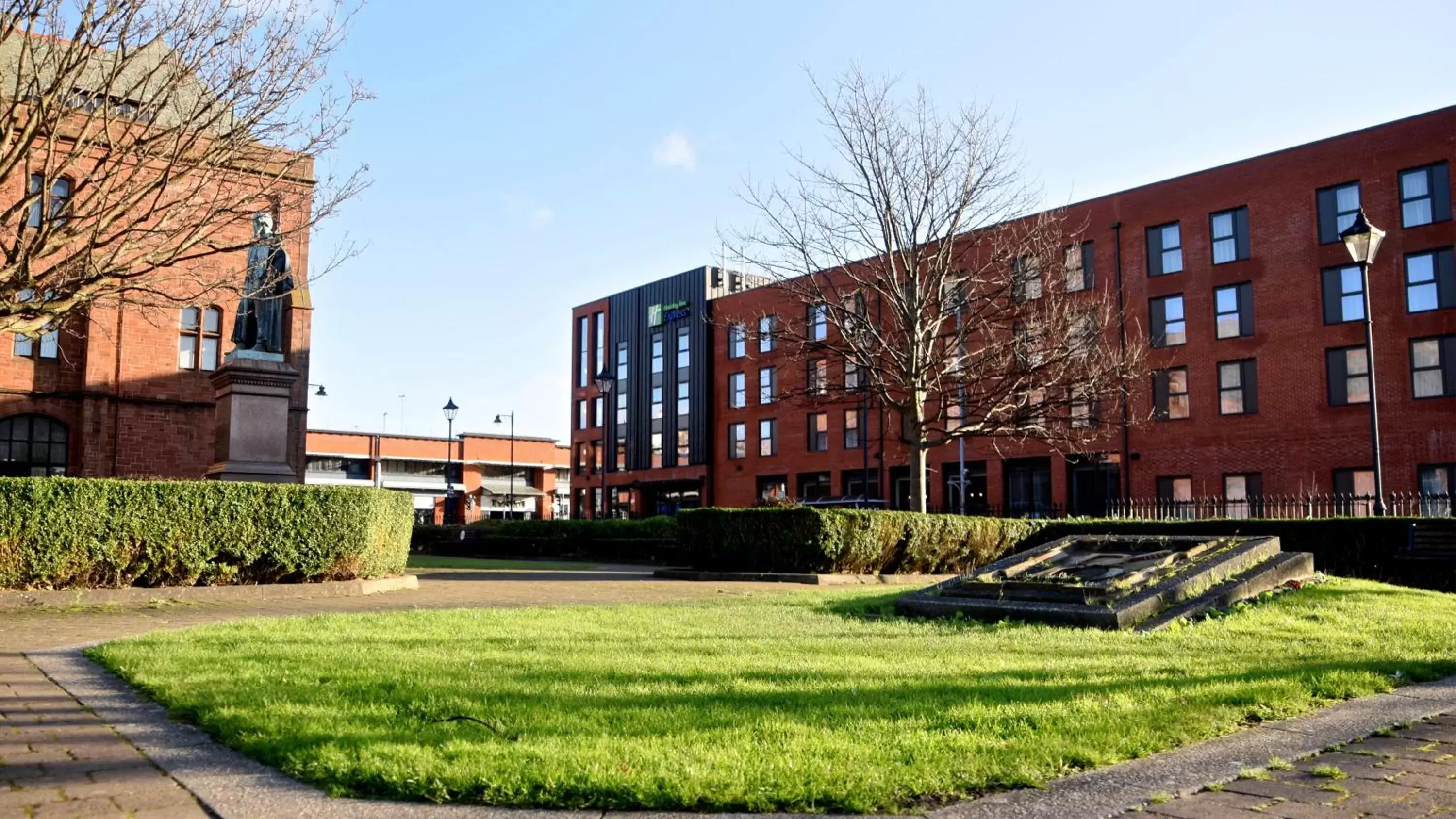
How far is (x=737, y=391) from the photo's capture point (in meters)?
56.5

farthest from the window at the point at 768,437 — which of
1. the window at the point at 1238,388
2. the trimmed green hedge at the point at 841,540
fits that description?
the trimmed green hedge at the point at 841,540

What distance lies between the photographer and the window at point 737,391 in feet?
183

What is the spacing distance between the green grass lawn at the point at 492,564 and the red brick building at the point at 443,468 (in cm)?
4503

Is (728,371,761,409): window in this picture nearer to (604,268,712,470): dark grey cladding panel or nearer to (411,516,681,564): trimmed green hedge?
(604,268,712,470): dark grey cladding panel

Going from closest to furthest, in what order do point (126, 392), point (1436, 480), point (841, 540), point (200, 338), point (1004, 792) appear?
point (1004, 792) → point (841, 540) → point (126, 392) → point (1436, 480) → point (200, 338)

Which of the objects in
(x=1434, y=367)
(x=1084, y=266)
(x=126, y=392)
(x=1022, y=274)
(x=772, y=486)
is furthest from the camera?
(x=772, y=486)

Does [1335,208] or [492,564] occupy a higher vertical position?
[1335,208]

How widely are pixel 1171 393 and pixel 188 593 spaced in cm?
3272

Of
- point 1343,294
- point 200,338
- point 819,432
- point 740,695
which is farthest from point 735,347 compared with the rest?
point 740,695

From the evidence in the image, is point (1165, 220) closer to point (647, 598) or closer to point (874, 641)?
point (647, 598)

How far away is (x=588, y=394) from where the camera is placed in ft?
223

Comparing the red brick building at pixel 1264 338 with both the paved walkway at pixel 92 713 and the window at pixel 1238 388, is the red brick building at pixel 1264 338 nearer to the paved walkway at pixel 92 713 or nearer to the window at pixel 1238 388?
the window at pixel 1238 388

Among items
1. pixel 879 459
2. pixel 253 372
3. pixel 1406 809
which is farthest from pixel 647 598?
pixel 879 459

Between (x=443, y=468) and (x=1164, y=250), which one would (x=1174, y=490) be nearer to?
(x=1164, y=250)
